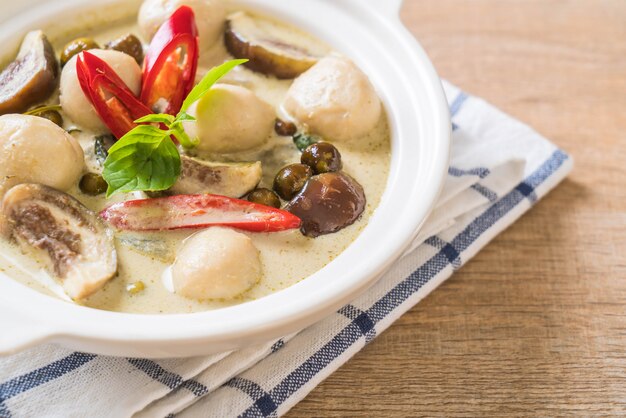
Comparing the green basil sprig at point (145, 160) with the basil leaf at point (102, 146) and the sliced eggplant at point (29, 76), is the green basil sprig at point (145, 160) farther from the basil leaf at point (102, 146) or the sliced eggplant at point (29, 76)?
the sliced eggplant at point (29, 76)

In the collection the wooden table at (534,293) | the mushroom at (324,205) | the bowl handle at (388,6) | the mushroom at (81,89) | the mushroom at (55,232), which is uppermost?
the mushroom at (81,89)

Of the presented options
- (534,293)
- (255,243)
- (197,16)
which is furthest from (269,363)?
(197,16)

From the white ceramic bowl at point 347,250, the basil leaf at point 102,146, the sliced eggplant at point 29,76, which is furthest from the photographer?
the sliced eggplant at point 29,76

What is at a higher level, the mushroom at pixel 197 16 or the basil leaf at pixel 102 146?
the mushroom at pixel 197 16

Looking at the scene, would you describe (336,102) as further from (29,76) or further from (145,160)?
(29,76)

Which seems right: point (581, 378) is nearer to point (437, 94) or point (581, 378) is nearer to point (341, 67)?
point (437, 94)

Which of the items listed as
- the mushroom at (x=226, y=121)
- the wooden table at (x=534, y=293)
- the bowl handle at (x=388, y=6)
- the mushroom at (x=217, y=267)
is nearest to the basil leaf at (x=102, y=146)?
the mushroom at (x=226, y=121)

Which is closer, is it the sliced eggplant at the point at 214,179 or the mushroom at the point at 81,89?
the sliced eggplant at the point at 214,179

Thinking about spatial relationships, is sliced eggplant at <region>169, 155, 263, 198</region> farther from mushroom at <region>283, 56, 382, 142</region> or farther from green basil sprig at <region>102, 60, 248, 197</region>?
mushroom at <region>283, 56, 382, 142</region>
